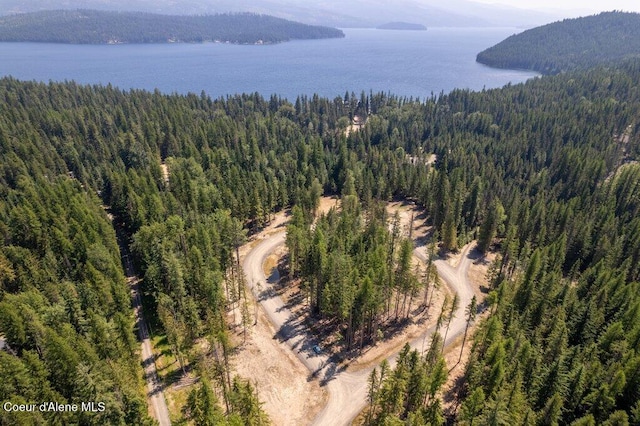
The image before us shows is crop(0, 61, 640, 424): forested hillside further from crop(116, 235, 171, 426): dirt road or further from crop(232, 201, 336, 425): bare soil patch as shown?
crop(232, 201, 336, 425): bare soil patch

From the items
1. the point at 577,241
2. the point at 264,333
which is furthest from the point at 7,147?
the point at 577,241

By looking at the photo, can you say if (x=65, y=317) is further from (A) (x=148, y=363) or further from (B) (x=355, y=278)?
(B) (x=355, y=278)

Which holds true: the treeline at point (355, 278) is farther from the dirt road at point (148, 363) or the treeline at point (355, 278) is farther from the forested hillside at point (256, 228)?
the dirt road at point (148, 363)

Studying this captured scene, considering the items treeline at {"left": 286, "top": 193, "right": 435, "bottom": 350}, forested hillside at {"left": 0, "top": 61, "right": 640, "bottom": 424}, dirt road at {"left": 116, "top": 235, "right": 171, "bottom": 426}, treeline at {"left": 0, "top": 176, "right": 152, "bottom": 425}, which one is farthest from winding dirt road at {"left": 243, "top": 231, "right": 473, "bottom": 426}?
treeline at {"left": 0, "top": 176, "right": 152, "bottom": 425}

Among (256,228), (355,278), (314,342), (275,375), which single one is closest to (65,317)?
(275,375)

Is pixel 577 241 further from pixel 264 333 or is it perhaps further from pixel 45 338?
pixel 45 338

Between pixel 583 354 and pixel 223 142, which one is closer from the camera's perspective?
pixel 583 354

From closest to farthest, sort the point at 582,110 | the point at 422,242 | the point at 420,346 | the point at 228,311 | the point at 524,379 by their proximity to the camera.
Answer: the point at 524,379 → the point at 420,346 → the point at 228,311 → the point at 422,242 → the point at 582,110
